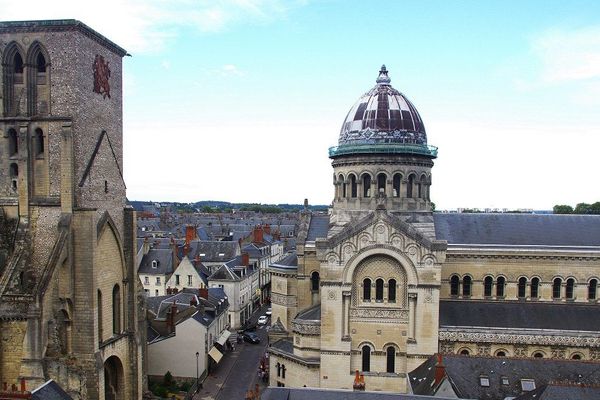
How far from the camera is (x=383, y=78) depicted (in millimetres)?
46312

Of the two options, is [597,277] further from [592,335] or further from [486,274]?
[486,274]

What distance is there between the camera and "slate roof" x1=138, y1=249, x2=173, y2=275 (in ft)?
236

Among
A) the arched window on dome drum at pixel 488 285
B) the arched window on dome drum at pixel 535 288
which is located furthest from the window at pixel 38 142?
the arched window on dome drum at pixel 535 288

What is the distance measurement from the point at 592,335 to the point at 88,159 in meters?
34.9

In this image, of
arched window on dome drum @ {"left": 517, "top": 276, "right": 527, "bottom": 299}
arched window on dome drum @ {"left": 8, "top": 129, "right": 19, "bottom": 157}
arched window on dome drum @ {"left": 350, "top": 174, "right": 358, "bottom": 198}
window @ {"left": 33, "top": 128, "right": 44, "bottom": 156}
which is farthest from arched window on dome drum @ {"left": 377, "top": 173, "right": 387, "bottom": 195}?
arched window on dome drum @ {"left": 8, "top": 129, "right": 19, "bottom": 157}

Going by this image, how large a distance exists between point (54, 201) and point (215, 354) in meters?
25.7

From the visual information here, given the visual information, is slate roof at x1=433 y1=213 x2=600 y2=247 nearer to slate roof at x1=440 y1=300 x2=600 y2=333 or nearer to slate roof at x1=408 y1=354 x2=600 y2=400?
slate roof at x1=440 y1=300 x2=600 y2=333

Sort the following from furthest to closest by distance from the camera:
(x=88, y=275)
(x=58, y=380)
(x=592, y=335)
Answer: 1. (x=592, y=335)
2. (x=88, y=275)
3. (x=58, y=380)

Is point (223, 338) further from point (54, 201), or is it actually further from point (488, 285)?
point (54, 201)

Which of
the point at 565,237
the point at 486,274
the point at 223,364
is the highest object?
the point at 565,237

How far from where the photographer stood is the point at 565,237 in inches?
1698

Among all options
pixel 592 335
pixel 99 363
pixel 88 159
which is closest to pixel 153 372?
pixel 99 363

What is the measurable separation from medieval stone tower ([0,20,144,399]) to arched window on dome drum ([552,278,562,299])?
32.3 meters

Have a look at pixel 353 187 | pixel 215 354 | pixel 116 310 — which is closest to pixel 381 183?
pixel 353 187
